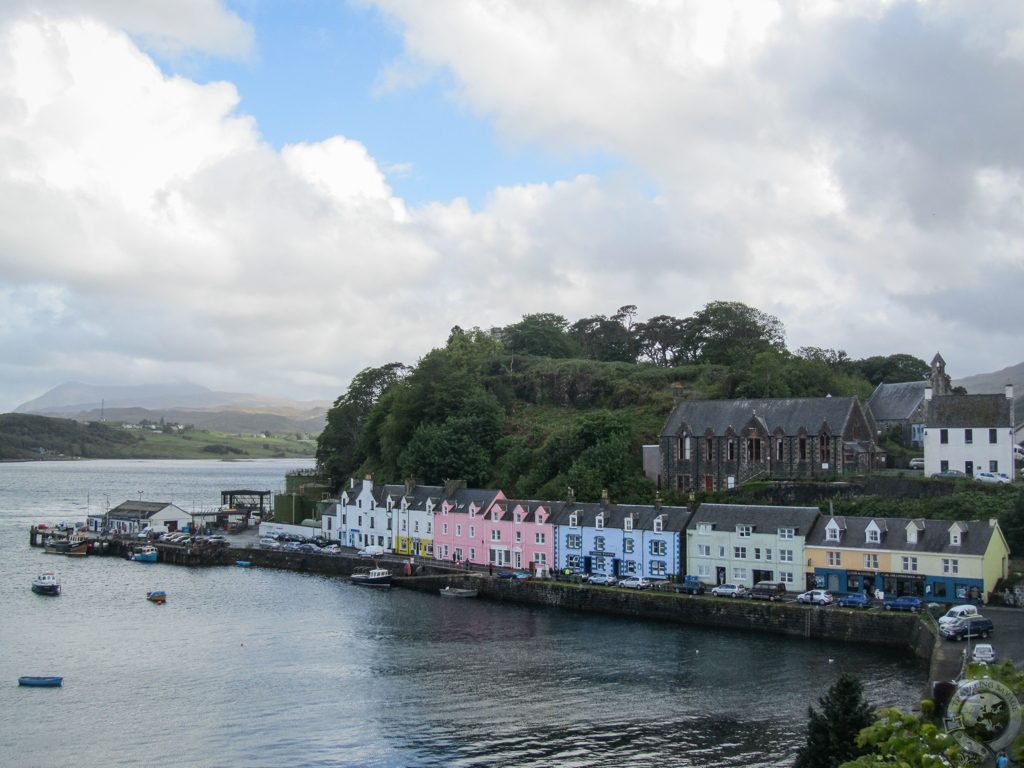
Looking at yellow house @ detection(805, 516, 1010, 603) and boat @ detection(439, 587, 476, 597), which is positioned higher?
yellow house @ detection(805, 516, 1010, 603)

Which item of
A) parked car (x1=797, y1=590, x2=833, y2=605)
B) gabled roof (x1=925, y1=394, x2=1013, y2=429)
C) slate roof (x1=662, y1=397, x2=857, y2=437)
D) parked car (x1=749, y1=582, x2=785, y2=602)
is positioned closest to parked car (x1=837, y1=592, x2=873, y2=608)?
parked car (x1=797, y1=590, x2=833, y2=605)

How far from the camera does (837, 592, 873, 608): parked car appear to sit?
55531 millimetres

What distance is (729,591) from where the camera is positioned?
198ft

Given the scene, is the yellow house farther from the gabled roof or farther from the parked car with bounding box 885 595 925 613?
the gabled roof

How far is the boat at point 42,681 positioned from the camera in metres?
45.4

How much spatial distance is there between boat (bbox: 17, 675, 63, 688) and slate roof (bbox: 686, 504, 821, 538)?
3953 cm

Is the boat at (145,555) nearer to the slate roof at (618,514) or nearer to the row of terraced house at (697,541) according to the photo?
the row of terraced house at (697,541)

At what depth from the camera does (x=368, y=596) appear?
70.7 m

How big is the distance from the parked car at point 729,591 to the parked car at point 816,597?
3.62 meters

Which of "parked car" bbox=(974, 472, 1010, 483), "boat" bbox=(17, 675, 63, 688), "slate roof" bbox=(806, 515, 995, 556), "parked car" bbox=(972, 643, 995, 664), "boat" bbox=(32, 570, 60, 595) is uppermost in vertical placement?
"parked car" bbox=(974, 472, 1010, 483)

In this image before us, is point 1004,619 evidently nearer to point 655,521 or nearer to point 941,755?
point 655,521

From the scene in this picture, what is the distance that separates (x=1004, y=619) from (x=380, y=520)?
5283 cm

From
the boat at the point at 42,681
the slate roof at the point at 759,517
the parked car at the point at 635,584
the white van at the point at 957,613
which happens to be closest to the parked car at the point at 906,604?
the white van at the point at 957,613

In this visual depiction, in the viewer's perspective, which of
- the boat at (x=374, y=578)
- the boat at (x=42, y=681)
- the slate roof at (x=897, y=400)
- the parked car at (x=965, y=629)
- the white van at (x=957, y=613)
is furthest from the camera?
the slate roof at (x=897, y=400)
